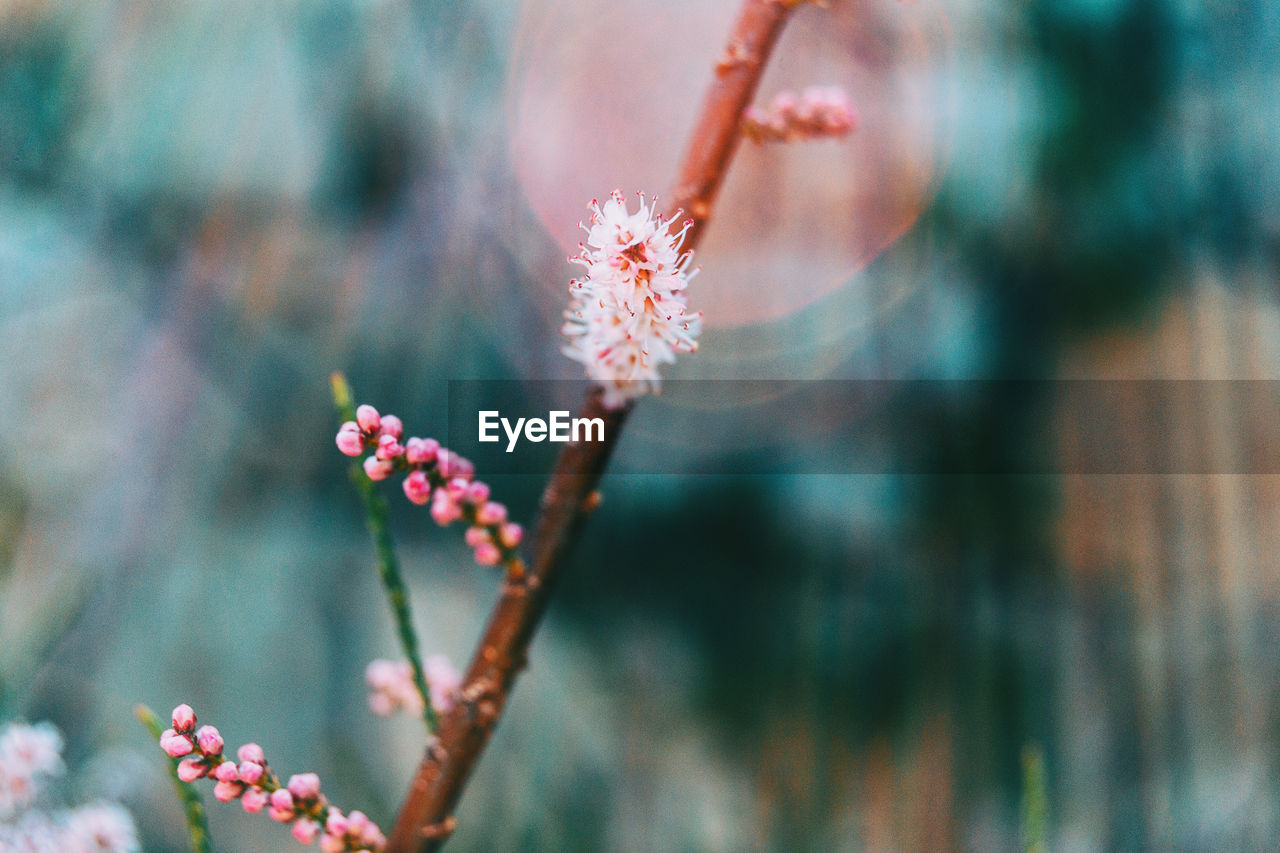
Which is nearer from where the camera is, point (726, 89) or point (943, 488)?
point (726, 89)

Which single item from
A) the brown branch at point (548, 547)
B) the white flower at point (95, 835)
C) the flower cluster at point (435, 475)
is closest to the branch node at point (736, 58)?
the brown branch at point (548, 547)

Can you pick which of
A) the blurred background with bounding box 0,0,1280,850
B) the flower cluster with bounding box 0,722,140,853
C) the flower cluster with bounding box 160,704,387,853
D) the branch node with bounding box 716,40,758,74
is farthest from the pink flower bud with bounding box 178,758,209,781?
the blurred background with bounding box 0,0,1280,850

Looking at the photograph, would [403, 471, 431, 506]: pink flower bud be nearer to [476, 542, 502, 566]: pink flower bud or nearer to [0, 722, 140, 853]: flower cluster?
[476, 542, 502, 566]: pink flower bud

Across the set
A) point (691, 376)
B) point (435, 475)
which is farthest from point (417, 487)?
point (691, 376)

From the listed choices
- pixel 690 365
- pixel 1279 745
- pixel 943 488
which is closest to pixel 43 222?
pixel 690 365

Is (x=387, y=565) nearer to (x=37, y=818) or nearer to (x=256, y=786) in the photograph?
(x=256, y=786)

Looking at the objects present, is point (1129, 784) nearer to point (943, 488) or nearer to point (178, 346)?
point (943, 488)

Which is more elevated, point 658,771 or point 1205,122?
point 1205,122
